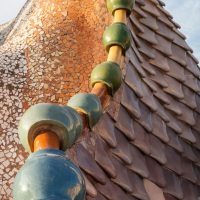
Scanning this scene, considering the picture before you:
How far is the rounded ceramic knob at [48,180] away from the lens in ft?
3.30

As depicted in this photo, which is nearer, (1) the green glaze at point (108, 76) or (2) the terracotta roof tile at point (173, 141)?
(1) the green glaze at point (108, 76)

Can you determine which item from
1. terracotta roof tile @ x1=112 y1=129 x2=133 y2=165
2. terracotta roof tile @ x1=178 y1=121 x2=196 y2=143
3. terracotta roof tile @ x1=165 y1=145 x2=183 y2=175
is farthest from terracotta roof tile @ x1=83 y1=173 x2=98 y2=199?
terracotta roof tile @ x1=178 y1=121 x2=196 y2=143

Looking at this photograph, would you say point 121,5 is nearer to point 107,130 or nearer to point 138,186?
point 107,130

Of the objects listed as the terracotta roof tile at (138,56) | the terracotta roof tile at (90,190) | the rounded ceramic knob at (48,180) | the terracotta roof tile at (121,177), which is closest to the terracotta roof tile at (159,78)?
the terracotta roof tile at (138,56)

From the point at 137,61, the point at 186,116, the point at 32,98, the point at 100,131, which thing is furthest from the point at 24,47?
the point at 186,116

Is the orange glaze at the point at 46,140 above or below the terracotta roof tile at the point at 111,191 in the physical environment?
above

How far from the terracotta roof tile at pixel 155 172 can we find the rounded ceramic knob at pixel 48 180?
0.92 metres

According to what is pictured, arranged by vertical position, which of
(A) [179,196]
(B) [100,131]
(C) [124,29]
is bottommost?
(A) [179,196]

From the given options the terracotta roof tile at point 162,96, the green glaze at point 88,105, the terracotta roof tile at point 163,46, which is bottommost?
the terracotta roof tile at point 162,96

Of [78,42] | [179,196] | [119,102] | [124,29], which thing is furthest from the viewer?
[78,42]

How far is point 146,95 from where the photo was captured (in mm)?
2113

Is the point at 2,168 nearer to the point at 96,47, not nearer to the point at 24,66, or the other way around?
the point at 24,66

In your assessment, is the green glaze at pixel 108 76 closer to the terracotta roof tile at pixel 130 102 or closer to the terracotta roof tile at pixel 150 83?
the terracotta roof tile at pixel 130 102

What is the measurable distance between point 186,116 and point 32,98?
0.75m
